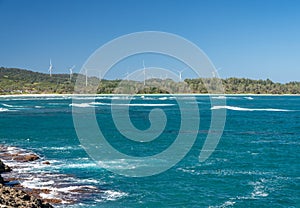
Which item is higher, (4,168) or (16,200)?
(16,200)

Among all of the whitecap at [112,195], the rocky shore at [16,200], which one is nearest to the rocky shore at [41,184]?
the rocky shore at [16,200]

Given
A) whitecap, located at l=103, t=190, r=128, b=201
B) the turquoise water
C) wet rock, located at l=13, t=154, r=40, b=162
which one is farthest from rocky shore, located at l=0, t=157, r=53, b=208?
wet rock, located at l=13, t=154, r=40, b=162

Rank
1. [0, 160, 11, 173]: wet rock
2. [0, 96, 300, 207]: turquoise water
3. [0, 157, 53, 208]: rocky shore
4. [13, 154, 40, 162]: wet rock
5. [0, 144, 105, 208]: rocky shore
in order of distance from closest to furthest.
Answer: [0, 157, 53, 208]: rocky shore
[0, 144, 105, 208]: rocky shore
[0, 96, 300, 207]: turquoise water
[0, 160, 11, 173]: wet rock
[13, 154, 40, 162]: wet rock

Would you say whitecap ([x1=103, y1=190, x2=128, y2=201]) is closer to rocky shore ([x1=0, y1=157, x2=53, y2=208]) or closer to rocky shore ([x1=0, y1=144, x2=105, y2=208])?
rocky shore ([x1=0, y1=144, x2=105, y2=208])

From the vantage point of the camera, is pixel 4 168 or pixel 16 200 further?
pixel 4 168

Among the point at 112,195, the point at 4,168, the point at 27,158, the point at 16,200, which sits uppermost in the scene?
the point at 16,200

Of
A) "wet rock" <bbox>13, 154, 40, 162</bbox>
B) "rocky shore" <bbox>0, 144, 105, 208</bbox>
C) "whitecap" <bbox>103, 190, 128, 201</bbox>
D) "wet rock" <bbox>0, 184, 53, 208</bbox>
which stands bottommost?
"whitecap" <bbox>103, 190, 128, 201</bbox>

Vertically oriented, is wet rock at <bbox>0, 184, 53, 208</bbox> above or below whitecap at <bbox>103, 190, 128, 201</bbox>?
above

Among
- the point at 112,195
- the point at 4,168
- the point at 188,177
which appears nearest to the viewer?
the point at 112,195

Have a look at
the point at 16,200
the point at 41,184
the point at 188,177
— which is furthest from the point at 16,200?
the point at 188,177

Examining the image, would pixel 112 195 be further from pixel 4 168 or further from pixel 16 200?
pixel 4 168

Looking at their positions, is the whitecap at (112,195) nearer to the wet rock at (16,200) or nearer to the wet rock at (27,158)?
the wet rock at (16,200)

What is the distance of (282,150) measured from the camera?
5166cm

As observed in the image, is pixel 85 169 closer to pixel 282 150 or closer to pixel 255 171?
pixel 255 171
